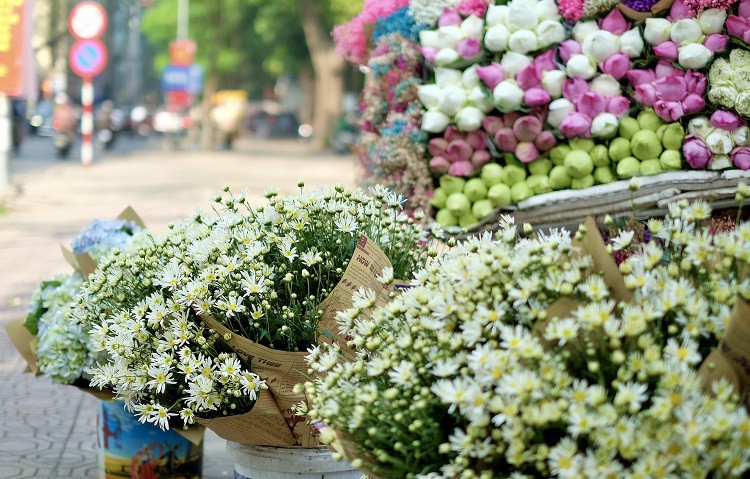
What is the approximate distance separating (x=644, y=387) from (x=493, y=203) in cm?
200

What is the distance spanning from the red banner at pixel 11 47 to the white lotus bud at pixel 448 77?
494 inches

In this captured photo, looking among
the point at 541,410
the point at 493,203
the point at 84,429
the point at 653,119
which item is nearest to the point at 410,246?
the point at 493,203

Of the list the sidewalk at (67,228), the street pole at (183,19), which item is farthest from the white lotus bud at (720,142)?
the street pole at (183,19)

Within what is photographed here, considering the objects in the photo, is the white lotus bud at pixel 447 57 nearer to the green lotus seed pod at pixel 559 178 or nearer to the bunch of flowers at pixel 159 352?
the green lotus seed pod at pixel 559 178

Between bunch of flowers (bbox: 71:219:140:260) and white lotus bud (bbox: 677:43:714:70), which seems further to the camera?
bunch of flowers (bbox: 71:219:140:260)

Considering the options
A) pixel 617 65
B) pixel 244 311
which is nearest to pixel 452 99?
pixel 617 65

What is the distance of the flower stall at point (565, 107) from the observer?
127 inches

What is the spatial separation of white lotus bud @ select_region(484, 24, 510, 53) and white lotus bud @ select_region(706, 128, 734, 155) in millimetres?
768

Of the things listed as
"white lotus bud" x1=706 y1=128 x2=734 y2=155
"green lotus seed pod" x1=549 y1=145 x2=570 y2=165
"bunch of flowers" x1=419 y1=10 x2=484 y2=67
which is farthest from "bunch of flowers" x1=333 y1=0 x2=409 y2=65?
"white lotus bud" x1=706 y1=128 x2=734 y2=155

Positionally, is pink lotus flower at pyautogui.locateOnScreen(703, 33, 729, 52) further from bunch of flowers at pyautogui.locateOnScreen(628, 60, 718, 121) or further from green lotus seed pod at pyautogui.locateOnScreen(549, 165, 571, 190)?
green lotus seed pod at pyautogui.locateOnScreen(549, 165, 571, 190)

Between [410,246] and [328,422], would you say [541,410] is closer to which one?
[328,422]

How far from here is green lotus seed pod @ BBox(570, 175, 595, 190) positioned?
136 inches

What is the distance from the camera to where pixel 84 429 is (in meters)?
4.59

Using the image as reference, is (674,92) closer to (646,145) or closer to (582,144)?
(646,145)
